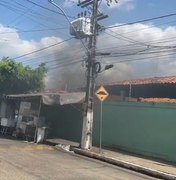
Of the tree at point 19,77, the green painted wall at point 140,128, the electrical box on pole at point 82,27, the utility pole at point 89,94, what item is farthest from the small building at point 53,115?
the tree at point 19,77

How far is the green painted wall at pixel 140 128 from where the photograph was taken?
17.6m

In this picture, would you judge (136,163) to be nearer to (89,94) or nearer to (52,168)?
(52,168)

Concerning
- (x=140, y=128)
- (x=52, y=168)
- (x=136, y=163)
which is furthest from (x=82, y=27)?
(x=52, y=168)

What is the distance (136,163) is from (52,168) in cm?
410

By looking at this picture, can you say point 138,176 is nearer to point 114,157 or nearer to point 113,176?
point 113,176

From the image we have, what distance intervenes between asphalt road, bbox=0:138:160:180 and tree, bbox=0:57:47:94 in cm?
1584

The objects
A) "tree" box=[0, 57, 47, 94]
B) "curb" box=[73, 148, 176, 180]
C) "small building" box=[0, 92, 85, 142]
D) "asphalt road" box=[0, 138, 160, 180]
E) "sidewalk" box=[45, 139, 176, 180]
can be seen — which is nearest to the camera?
"asphalt road" box=[0, 138, 160, 180]

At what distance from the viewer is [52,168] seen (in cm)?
1316

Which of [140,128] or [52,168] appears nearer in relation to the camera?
[52,168]

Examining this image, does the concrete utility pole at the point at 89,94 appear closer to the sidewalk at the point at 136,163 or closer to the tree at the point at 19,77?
the sidewalk at the point at 136,163

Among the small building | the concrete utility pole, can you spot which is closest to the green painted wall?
the concrete utility pole

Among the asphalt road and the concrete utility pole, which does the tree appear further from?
the asphalt road

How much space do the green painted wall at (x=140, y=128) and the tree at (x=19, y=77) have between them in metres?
12.4

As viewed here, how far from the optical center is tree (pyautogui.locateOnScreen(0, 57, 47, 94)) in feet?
108
